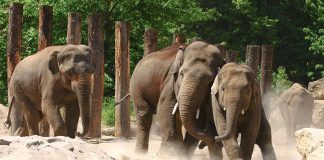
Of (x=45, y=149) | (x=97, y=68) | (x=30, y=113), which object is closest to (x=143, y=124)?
(x=30, y=113)

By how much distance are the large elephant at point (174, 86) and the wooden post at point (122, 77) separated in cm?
347

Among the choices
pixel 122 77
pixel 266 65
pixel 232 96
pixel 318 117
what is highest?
pixel 232 96

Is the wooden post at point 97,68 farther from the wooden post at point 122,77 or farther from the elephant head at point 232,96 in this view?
the elephant head at point 232,96

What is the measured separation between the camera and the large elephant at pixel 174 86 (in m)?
10.1

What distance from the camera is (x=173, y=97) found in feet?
35.5

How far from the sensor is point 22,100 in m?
12.6

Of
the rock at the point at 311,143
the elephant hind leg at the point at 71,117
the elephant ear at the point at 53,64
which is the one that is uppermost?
the elephant ear at the point at 53,64

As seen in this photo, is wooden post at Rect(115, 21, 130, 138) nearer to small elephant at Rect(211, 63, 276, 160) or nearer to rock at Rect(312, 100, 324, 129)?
rock at Rect(312, 100, 324, 129)

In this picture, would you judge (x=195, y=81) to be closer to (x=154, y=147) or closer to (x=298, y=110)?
(x=154, y=147)

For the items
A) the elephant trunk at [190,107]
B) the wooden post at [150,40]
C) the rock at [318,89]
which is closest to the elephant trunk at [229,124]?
the elephant trunk at [190,107]

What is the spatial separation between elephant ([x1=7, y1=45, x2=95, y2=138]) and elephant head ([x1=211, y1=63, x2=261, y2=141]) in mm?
2203

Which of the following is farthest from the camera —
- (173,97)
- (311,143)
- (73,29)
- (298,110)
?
(298,110)

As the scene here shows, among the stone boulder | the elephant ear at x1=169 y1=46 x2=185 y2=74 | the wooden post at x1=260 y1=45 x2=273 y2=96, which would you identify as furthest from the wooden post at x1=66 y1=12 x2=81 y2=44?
the stone boulder

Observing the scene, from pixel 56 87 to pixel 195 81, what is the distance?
2.38 m
